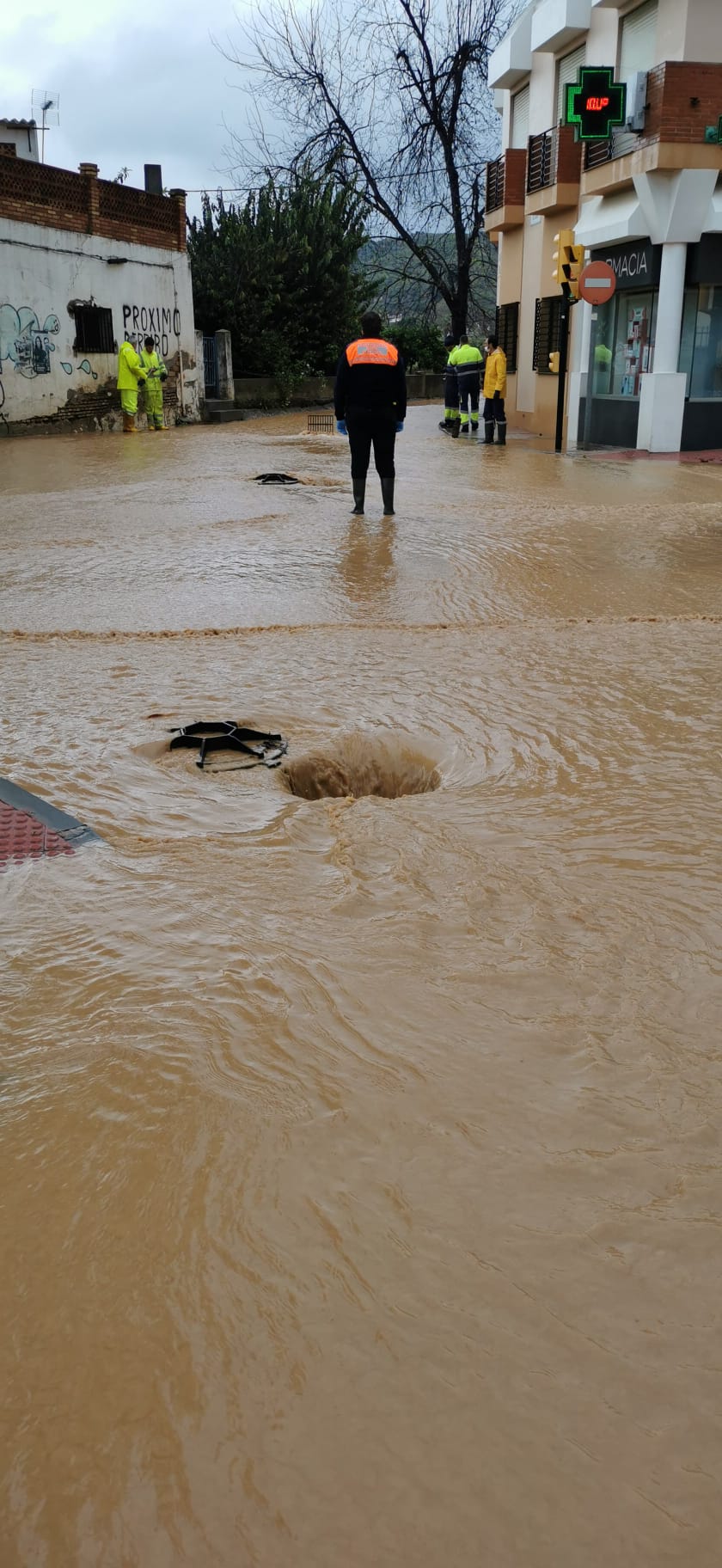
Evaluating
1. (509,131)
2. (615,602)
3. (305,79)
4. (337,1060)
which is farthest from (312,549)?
(305,79)

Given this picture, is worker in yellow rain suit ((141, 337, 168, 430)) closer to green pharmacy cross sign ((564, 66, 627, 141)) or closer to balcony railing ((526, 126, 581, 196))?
balcony railing ((526, 126, 581, 196))

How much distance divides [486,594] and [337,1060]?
17.0 feet

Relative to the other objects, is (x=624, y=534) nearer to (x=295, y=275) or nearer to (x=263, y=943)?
(x=263, y=943)

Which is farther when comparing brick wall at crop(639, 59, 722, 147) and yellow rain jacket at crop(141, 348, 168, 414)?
yellow rain jacket at crop(141, 348, 168, 414)

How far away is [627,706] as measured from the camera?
524 centimetres

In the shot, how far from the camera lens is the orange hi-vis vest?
10.1 m

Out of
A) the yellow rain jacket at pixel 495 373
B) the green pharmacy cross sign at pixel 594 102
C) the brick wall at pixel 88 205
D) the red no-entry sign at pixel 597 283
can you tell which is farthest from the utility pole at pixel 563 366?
the brick wall at pixel 88 205

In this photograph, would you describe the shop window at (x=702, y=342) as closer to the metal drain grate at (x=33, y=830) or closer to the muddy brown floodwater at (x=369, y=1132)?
the muddy brown floodwater at (x=369, y=1132)

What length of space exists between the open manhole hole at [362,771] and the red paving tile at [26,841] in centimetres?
93

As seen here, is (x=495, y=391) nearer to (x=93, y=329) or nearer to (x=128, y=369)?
(x=128, y=369)

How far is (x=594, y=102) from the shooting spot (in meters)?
14.0

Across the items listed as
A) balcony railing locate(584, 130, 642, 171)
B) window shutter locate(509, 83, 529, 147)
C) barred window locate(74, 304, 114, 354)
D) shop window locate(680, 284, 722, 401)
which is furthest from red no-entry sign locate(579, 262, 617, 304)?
barred window locate(74, 304, 114, 354)

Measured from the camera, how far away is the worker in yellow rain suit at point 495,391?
19016 mm

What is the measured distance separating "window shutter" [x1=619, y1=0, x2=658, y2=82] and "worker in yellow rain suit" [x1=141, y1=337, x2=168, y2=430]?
370 inches
